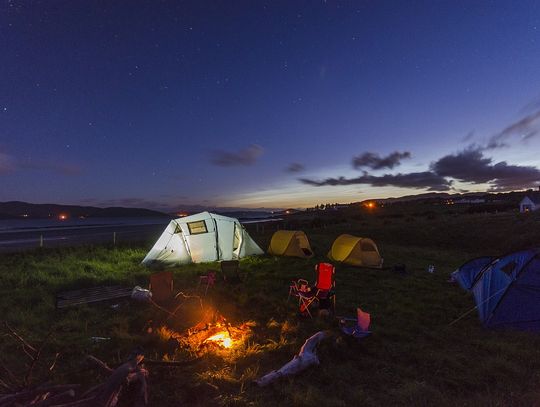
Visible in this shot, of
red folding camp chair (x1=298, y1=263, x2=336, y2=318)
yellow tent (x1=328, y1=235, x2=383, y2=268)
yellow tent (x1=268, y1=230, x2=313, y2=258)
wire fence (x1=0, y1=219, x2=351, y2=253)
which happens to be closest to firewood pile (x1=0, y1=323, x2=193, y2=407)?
red folding camp chair (x1=298, y1=263, x2=336, y2=318)

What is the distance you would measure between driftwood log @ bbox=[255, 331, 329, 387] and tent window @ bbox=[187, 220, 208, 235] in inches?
417

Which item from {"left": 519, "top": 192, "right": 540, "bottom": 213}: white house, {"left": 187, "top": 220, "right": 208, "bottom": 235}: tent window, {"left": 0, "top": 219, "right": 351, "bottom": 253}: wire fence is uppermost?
{"left": 519, "top": 192, "right": 540, "bottom": 213}: white house

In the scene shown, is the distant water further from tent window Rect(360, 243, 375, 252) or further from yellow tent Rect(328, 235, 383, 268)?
tent window Rect(360, 243, 375, 252)

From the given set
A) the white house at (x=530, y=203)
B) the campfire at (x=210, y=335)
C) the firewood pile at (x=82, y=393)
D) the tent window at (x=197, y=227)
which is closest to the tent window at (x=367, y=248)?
the tent window at (x=197, y=227)

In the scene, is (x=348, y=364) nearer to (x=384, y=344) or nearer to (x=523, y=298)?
(x=384, y=344)

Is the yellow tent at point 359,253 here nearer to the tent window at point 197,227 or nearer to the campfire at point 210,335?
the tent window at point 197,227

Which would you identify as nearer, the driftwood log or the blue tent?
the driftwood log

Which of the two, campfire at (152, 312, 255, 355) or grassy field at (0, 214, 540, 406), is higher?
campfire at (152, 312, 255, 355)

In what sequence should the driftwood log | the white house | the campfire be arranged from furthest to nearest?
the white house → the campfire → the driftwood log

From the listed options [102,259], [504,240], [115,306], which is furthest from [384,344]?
[504,240]

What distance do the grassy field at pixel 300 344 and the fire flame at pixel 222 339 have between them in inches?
8.4

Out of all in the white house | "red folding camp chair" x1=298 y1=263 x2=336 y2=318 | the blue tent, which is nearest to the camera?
→ the blue tent

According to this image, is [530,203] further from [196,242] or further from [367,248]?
[196,242]

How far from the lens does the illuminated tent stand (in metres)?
15.0
